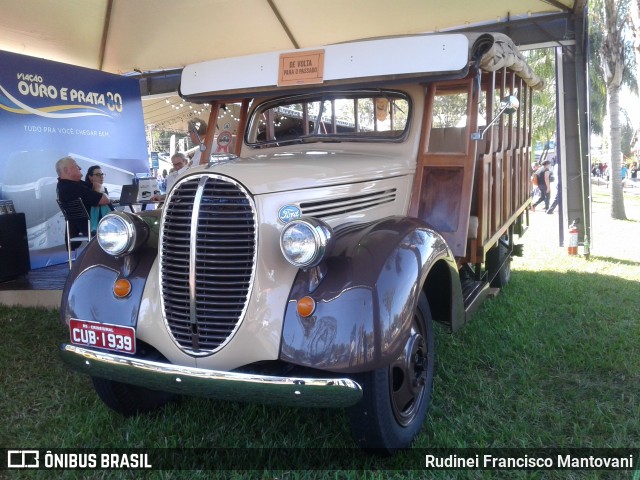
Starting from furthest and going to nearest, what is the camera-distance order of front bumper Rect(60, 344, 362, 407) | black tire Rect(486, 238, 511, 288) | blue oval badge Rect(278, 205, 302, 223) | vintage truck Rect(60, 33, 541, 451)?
black tire Rect(486, 238, 511, 288) → blue oval badge Rect(278, 205, 302, 223) → vintage truck Rect(60, 33, 541, 451) → front bumper Rect(60, 344, 362, 407)

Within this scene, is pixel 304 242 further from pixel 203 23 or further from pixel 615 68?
pixel 615 68

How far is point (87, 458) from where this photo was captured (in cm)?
275

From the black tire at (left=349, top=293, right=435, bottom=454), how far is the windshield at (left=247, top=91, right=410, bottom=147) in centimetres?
143

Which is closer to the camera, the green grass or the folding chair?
the green grass

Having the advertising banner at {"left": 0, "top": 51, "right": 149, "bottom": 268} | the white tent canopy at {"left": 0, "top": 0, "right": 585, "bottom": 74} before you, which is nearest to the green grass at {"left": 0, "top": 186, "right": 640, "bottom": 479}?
the advertising banner at {"left": 0, "top": 51, "right": 149, "bottom": 268}

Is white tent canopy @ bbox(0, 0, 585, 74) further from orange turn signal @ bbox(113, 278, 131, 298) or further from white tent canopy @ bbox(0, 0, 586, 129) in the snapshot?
orange turn signal @ bbox(113, 278, 131, 298)

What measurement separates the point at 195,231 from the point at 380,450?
1.38m

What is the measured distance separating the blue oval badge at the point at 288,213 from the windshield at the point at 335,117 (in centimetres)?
127

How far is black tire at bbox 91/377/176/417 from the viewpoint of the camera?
3.01 m

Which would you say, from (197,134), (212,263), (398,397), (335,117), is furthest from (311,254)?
(197,134)

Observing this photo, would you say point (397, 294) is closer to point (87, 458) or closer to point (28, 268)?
point (87, 458)

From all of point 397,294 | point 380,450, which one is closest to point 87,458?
point 380,450

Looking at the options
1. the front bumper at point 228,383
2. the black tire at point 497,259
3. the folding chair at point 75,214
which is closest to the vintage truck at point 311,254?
the front bumper at point 228,383

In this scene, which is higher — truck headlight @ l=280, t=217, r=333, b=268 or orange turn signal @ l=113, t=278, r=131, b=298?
truck headlight @ l=280, t=217, r=333, b=268
